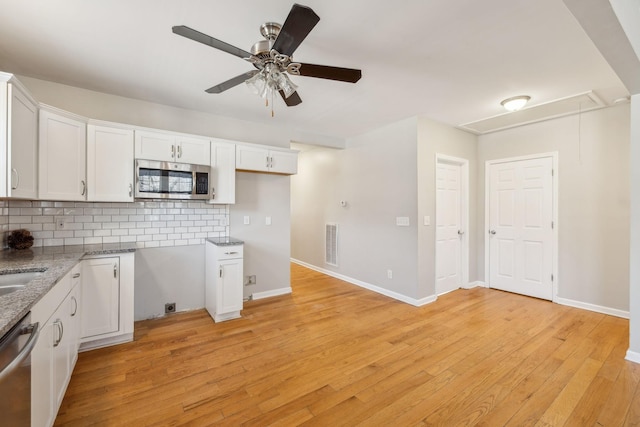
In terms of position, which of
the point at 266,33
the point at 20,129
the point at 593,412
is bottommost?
the point at 593,412

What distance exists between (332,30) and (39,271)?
2648 millimetres

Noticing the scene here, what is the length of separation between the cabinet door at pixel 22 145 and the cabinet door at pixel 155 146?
0.77 meters

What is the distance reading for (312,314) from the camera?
3.43 meters

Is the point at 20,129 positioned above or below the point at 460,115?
below

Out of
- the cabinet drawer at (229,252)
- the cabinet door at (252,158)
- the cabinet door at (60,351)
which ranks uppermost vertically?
the cabinet door at (252,158)

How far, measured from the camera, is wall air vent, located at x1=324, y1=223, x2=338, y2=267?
17.2 feet

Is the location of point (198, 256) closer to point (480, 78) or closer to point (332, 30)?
point (332, 30)

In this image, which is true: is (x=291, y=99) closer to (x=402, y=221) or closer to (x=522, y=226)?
(x=402, y=221)

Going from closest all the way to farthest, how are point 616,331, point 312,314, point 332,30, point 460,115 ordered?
point 332,30 < point 616,331 < point 312,314 < point 460,115

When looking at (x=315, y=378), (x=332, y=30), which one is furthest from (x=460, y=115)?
(x=315, y=378)

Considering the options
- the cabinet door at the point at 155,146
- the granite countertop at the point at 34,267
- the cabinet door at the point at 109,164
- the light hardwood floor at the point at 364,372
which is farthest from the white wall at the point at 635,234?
the cabinet door at the point at 109,164

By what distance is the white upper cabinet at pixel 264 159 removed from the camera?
3.54 metres

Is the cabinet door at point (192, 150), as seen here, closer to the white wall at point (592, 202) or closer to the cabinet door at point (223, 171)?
the cabinet door at point (223, 171)

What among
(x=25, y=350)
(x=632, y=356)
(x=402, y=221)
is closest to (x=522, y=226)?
(x=402, y=221)
